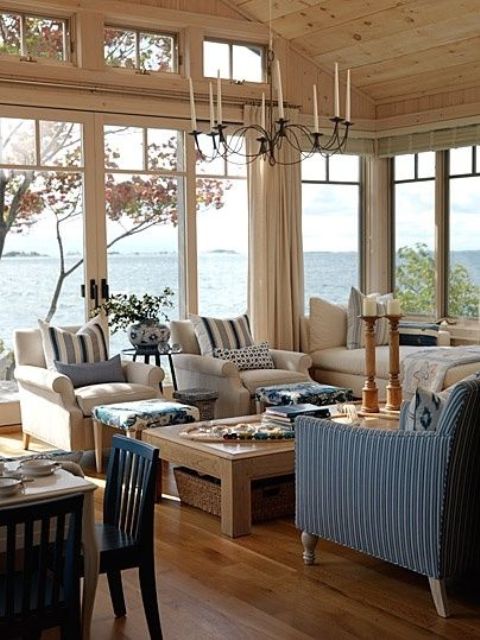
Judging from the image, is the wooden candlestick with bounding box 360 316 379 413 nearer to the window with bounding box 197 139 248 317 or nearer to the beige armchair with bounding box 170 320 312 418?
the beige armchair with bounding box 170 320 312 418

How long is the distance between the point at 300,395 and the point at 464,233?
2.91 m

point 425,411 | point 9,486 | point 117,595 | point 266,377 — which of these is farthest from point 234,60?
point 9,486

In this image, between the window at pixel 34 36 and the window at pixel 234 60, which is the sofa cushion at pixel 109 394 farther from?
the window at pixel 234 60

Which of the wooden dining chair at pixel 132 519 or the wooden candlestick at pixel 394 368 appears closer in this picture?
the wooden dining chair at pixel 132 519

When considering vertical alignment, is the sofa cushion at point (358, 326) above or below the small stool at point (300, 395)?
above

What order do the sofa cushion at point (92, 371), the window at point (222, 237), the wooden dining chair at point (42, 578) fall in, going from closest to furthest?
the wooden dining chair at point (42, 578) < the sofa cushion at point (92, 371) < the window at point (222, 237)

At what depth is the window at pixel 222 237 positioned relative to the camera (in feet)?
26.2

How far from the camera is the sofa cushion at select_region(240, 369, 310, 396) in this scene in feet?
22.0

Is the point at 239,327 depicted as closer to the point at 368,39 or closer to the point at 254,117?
the point at 254,117

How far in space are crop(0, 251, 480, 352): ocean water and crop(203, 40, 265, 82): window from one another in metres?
1.53

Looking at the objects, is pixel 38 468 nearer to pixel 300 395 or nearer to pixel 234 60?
pixel 300 395

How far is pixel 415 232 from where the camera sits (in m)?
8.83

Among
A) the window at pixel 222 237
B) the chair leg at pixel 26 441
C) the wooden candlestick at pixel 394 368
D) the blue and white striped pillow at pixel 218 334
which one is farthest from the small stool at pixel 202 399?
the window at pixel 222 237

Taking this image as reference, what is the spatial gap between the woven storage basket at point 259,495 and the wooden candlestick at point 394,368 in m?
0.80
